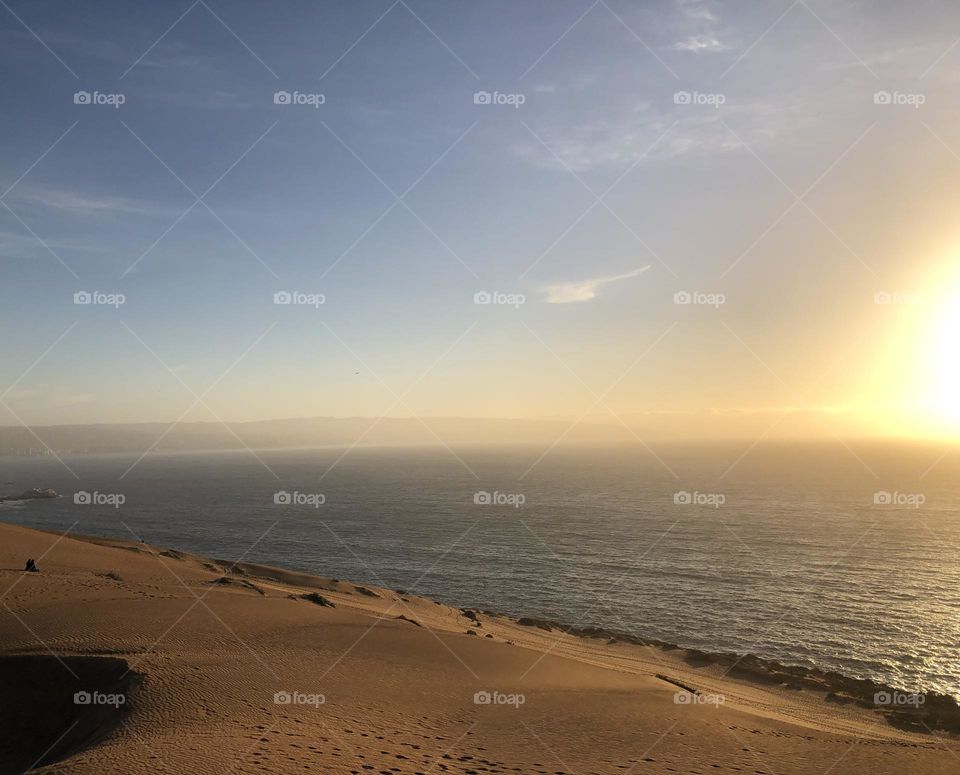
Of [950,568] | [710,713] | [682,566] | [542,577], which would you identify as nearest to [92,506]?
[542,577]

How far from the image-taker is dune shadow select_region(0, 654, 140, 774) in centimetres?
1280

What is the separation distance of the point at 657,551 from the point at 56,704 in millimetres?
53355

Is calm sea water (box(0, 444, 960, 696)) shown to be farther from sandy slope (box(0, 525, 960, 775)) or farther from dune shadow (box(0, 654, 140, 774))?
dune shadow (box(0, 654, 140, 774))

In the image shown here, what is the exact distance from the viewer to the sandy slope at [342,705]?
12.6m

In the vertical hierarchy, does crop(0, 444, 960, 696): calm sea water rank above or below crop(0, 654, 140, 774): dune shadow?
above

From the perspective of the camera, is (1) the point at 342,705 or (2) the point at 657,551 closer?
(1) the point at 342,705

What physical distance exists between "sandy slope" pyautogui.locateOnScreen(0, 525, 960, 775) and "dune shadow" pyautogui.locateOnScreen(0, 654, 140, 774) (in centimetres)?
5

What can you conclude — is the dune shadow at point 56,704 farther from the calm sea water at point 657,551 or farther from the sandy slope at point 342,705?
the calm sea water at point 657,551

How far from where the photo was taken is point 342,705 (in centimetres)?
1535

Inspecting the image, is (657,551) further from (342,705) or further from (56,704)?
(56,704)

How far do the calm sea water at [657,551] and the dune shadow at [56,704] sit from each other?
29.3 meters

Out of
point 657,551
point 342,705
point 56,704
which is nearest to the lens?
point 56,704

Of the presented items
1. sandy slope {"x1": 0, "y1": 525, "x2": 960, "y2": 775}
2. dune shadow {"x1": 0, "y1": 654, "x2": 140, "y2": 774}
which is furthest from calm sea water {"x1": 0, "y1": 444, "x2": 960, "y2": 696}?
dune shadow {"x1": 0, "y1": 654, "x2": 140, "y2": 774}

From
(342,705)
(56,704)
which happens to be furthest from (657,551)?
(56,704)
